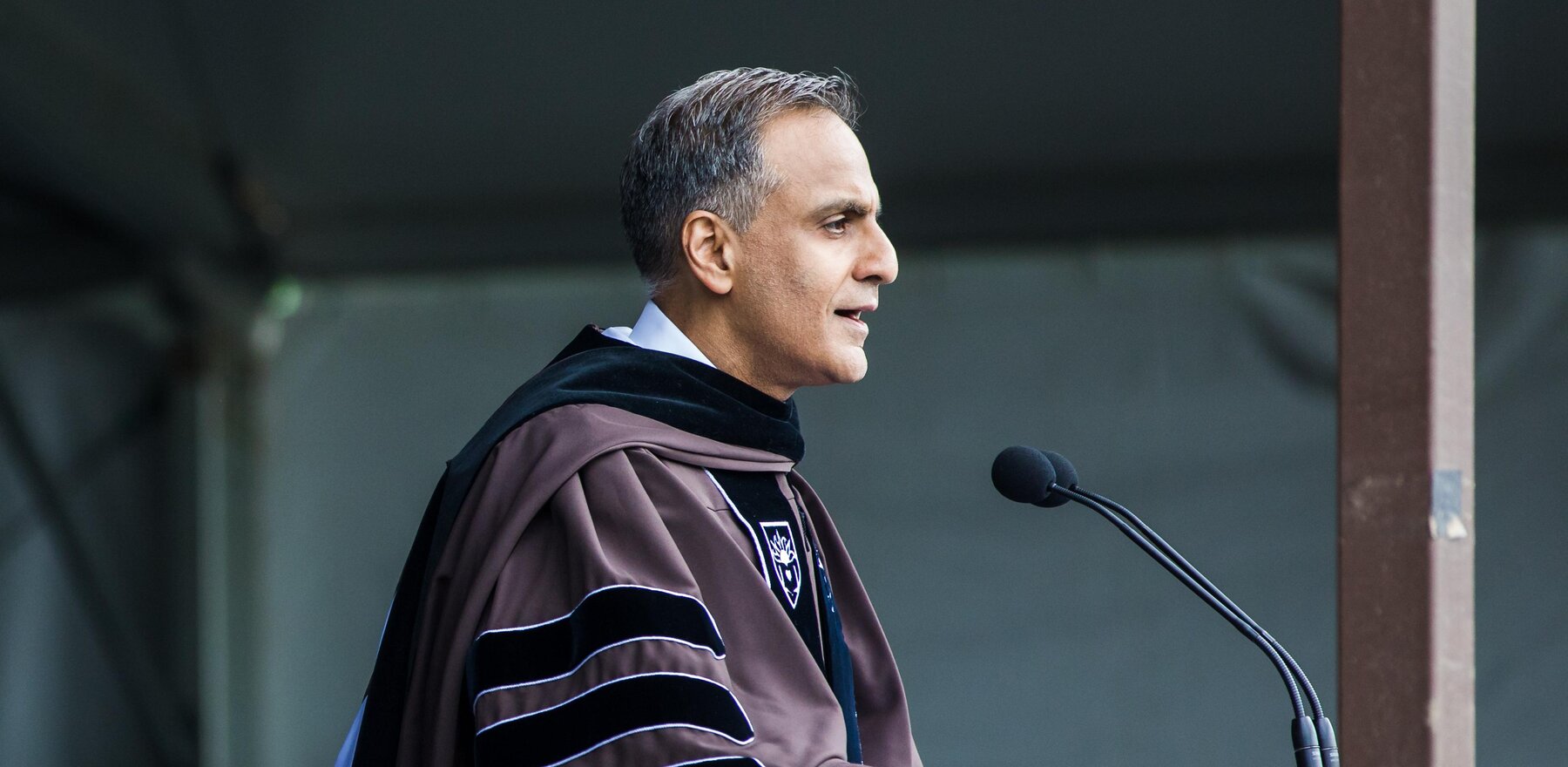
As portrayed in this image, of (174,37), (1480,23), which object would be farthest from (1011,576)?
(174,37)

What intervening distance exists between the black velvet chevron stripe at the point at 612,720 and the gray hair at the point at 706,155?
54 centimetres

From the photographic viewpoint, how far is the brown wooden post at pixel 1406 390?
107 cm

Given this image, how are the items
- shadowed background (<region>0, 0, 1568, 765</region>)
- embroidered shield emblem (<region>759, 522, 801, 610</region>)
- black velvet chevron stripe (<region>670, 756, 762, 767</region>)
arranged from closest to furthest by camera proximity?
black velvet chevron stripe (<region>670, 756, 762, 767</region>) → embroidered shield emblem (<region>759, 522, 801, 610</region>) → shadowed background (<region>0, 0, 1568, 765</region>)

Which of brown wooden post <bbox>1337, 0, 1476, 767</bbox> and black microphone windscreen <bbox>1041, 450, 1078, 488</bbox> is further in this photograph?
black microphone windscreen <bbox>1041, 450, 1078, 488</bbox>

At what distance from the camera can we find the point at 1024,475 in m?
1.64

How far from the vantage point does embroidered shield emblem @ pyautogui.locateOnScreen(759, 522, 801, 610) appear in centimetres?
163

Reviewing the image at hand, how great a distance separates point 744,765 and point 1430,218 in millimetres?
709

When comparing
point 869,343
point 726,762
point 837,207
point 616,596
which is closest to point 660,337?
point 837,207

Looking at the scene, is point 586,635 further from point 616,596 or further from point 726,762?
point 726,762

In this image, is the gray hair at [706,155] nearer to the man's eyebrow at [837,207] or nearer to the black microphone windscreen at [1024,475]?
the man's eyebrow at [837,207]

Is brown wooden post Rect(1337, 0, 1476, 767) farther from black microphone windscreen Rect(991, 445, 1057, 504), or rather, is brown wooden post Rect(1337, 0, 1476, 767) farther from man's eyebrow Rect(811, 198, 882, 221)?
man's eyebrow Rect(811, 198, 882, 221)

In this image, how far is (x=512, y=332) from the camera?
15.3 ft

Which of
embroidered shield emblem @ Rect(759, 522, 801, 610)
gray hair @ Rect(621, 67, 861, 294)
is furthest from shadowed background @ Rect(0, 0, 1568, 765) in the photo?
embroidered shield emblem @ Rect(759, 522, 801, 610)

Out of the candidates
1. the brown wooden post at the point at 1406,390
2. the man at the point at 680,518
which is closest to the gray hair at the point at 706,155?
the man at the point at 680,518
